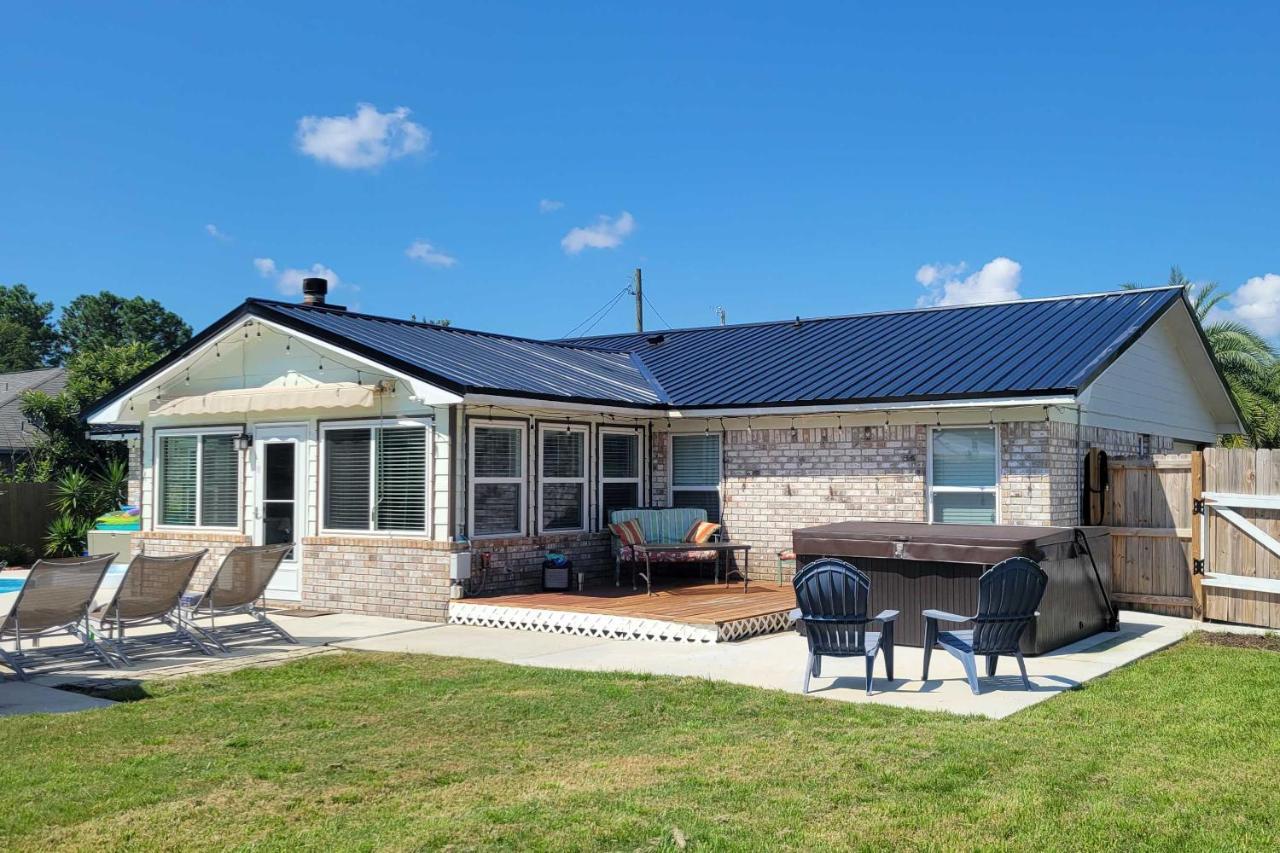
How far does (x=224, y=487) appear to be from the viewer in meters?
15.2

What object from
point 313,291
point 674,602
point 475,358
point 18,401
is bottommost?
point 674,602

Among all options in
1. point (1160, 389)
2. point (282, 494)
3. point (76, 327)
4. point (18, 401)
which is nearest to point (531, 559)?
point (282, 494)

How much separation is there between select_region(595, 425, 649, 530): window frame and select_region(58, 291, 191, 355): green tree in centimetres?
4335

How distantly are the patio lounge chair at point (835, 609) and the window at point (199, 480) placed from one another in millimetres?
9380

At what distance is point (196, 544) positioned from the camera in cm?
1530

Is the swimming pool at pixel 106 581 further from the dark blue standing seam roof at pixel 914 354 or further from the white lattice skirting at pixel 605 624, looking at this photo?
the dark blue standing seam roof at pixel 914 354

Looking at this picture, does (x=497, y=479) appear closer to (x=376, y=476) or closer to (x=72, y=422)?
(x=376, y=476)

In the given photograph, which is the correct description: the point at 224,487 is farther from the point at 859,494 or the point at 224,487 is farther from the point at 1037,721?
the point at 1037,721

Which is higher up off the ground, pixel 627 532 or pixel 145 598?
pixel 627 532

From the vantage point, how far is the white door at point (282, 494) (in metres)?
14.3

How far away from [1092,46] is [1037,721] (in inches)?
584

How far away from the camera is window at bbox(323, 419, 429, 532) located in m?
13.2

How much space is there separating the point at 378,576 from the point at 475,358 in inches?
126

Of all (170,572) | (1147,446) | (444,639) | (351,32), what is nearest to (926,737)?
(444,639)
